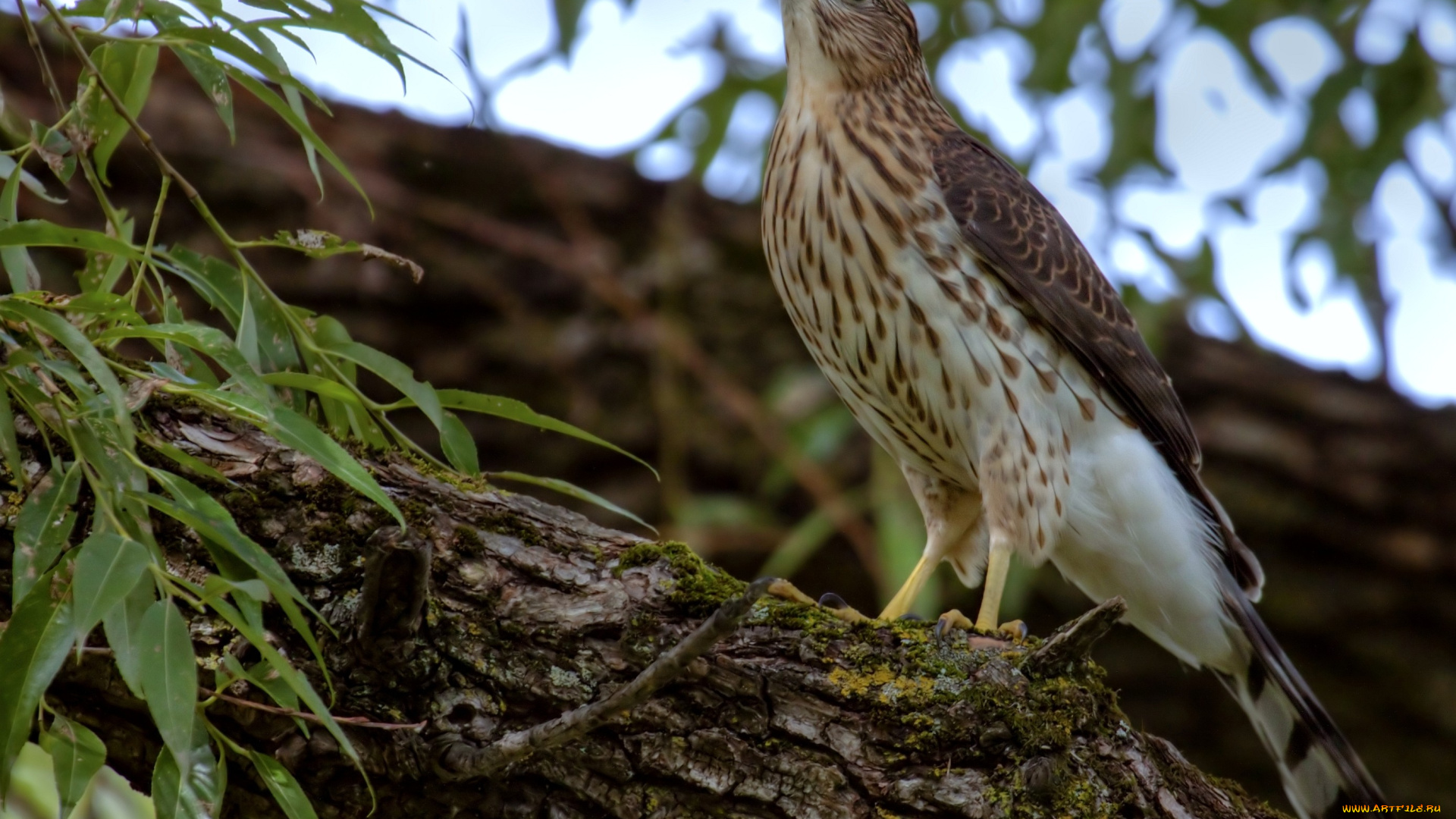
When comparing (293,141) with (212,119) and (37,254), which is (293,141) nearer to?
(212,119)

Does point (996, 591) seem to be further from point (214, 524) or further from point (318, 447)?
point (214, 524)

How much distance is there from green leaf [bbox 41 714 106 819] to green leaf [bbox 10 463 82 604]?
0.21m

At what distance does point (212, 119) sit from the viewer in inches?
181

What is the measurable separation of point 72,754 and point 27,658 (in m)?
0.24

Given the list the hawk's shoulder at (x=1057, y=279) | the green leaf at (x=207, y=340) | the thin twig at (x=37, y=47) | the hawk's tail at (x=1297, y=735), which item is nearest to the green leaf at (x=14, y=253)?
the thin twig at (x=37, y=47)

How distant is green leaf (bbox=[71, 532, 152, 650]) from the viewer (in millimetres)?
1305

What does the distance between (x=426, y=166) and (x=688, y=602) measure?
3.38 meters

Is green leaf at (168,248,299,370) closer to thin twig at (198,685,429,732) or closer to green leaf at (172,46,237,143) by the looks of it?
green leaf at (172,46,237,143)

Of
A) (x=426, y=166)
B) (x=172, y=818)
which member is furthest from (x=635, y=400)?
(x=172, y=818)

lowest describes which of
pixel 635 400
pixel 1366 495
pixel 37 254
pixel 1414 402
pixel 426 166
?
pixel 37 254

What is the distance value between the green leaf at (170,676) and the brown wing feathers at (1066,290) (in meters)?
2.21

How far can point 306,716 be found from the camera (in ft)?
5.98

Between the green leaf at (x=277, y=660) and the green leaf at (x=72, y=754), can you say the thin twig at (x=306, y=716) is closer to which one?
the green leaf at (x=72, y=754)

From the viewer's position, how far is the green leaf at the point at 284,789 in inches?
64.6
